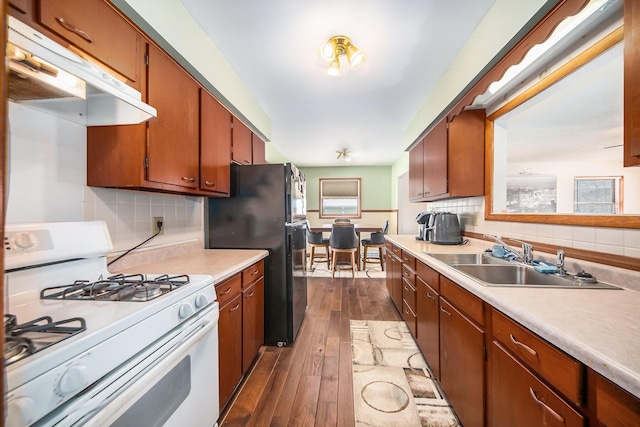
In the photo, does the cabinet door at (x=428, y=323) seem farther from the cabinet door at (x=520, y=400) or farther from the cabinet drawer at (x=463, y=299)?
the cabinet door at (x=520, y=400)

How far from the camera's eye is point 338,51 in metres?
1.86

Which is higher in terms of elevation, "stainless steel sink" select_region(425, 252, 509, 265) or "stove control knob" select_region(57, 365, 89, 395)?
"stainless steel sink" select_region(425, 252, 509, 265)

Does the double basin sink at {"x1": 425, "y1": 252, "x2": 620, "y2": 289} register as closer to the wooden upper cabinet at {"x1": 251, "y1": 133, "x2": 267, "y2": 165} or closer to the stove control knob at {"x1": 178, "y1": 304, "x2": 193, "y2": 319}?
the stove control knob at {"x1": 178, "y1": 304, "x2": 193, "y2": 319}

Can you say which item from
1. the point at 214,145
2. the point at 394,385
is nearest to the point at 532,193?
the point at 394,385

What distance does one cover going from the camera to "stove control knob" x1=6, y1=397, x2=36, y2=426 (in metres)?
0.45

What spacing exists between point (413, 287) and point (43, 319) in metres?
2.15

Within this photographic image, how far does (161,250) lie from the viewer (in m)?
1.73

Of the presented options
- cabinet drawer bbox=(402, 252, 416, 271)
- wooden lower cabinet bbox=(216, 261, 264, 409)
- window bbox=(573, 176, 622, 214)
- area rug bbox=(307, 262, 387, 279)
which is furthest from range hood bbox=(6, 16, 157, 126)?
area rug bbox=(307, 262, 387, 279)

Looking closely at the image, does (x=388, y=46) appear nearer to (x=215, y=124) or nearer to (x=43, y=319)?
(x=215, y=124)

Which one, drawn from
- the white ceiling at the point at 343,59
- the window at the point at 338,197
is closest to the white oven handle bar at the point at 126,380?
the white ceiling at the point at 343,59

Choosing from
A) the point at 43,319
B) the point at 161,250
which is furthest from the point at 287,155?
the point at 43,319

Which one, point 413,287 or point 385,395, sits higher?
point 413,287

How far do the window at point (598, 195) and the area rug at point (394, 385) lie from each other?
4.41ft

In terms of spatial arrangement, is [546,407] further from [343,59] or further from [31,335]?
[343,59]
